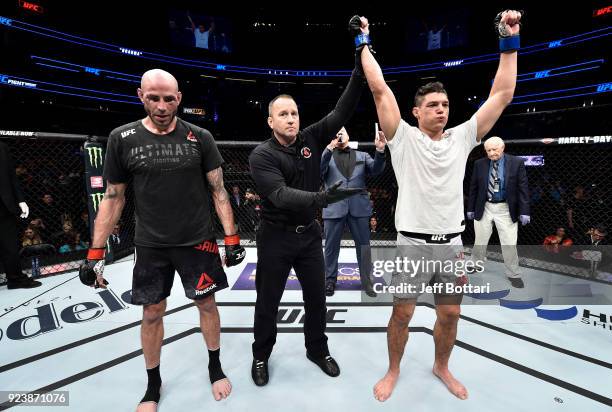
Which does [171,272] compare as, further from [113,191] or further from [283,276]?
[283,276]

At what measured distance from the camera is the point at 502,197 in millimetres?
Result: 3525

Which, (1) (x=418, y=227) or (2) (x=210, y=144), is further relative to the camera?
(2) (x=210, y=144)

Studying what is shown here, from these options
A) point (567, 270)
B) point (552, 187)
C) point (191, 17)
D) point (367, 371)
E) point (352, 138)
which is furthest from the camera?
point (352, 138)

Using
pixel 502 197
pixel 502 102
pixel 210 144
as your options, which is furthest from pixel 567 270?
pixel 210 144

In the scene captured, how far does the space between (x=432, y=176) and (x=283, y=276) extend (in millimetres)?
1106

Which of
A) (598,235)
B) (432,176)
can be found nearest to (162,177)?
(432,176)

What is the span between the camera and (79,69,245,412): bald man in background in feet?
5.32

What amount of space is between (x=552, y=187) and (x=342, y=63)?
9.24 m

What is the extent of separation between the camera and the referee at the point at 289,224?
1745 millimetres

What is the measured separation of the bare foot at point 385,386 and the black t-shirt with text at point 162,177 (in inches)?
56.7

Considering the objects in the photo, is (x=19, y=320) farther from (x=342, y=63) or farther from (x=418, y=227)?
(x=342, y=63)

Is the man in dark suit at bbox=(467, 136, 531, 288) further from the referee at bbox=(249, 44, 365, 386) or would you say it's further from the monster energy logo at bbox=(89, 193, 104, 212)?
the monster energy logo at bbox=(89, 193, 104, 212)

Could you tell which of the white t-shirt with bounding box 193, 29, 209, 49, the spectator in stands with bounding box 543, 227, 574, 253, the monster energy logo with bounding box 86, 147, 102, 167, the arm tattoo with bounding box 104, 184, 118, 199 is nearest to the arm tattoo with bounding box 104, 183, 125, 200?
A: the arm tattoo with bounding box 104, 184, 118, 199

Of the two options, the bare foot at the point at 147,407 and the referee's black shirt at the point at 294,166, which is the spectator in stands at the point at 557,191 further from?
the bare foot at the point at 147,407
